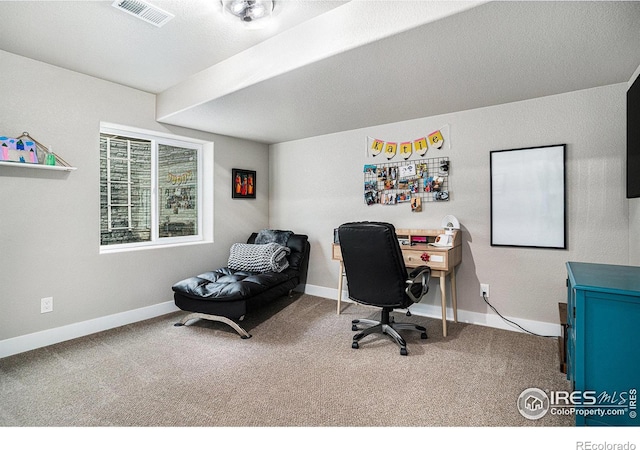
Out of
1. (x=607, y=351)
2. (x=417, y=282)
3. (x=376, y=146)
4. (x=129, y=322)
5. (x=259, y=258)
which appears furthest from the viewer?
(x=376, y=146)

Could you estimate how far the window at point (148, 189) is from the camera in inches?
130

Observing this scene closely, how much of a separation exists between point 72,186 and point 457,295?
3.77 meters

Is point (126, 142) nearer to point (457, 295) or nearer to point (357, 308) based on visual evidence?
point (357, 308)

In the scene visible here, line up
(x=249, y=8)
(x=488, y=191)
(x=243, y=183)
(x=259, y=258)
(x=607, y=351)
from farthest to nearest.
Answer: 1. (x=243, y=183)
2. (x=259, y=258)
3. (x=488, y=191)
4. (x=249, y=8)
5. (x=607, y=351)

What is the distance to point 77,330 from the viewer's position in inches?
115

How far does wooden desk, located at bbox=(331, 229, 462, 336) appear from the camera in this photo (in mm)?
2875

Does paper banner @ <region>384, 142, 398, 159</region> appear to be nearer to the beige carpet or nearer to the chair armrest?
the chair armrest

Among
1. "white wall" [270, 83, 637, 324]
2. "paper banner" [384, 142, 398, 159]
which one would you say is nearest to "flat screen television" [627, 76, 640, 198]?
"white wall" [270, 83, 637, 324]

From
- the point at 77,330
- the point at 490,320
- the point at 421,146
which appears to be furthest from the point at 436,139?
the point at 77,330

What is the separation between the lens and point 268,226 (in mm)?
4855

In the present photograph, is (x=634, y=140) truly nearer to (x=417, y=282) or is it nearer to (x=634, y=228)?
(x=634, y=228)

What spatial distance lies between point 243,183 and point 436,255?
2701 mm

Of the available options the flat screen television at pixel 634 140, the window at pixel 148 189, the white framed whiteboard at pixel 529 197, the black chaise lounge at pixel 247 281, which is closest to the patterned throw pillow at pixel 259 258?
the black chaise lounge at pixel 247 281
